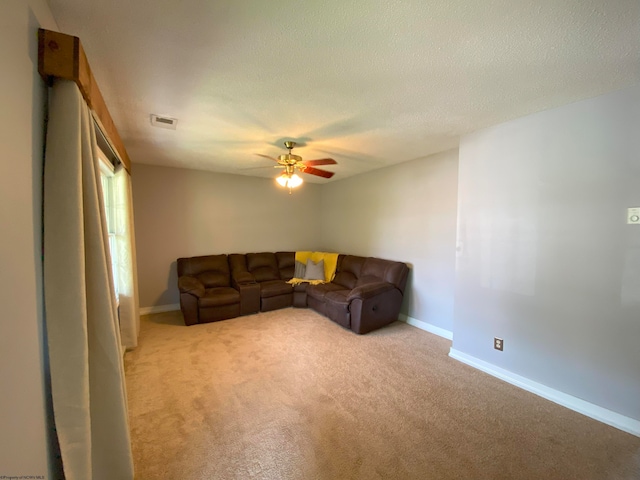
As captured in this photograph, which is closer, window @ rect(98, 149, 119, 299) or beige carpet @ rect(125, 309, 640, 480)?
beige carpet @ rect(125, 309, 640, 480)

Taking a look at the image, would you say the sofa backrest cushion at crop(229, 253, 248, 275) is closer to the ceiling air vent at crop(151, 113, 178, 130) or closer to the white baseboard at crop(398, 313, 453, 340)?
the ceiling air vent at crop(151, 113, 178, 130)

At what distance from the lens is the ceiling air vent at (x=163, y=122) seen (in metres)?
2.40

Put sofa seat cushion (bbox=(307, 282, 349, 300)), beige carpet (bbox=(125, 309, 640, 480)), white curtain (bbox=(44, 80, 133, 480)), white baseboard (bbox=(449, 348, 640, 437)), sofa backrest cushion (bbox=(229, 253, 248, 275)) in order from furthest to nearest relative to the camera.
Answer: sofa backrest cushion (bbox=(229, 253, 248, 275)), sofa seat cushion (bbox=(307, 282, 349, 300)), white baseboard (bbox=(449, 348, 640, 437)), beige carpet (bbox=(125, 309, 640, 480)), white curtain (bbox=(44, 80, 133, 480))

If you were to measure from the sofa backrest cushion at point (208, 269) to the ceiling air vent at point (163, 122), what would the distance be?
245 cm

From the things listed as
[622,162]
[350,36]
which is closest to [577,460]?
[622,162]

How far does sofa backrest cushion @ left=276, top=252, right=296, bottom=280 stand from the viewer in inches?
202

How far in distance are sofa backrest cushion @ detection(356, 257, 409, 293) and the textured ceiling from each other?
2006mm

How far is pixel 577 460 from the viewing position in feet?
5.42

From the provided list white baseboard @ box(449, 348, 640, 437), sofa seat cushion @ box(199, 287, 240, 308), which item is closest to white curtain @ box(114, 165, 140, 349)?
sofa seat cushion @ box(199, 287, 240, 308)

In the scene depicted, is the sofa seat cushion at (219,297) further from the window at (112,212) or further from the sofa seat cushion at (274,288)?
the window at (112,212)

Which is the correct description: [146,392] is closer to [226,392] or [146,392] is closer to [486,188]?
[226,392]

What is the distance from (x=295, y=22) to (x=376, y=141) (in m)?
1.89

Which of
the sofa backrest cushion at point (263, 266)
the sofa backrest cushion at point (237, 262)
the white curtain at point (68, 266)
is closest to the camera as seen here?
the white curtain at point (68, 266)

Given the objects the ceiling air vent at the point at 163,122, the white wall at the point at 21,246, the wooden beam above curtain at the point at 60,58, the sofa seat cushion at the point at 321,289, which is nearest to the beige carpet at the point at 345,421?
the white wall at the point at 21,246
